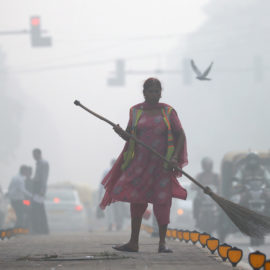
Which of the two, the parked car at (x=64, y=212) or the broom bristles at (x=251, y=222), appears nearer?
the broom bristles at (x=251, y=222)

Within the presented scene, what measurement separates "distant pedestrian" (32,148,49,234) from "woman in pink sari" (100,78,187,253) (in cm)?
1074

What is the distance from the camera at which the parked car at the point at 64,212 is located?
2884 cm

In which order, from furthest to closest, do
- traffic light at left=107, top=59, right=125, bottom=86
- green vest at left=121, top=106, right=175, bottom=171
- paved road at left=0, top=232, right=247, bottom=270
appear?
traffic light at left=107, top=59, right=125, bottom=86, green vest at left=121, top=106, right=175, bottom=171, paved road at left=0, top=232, right=247, bottom=270

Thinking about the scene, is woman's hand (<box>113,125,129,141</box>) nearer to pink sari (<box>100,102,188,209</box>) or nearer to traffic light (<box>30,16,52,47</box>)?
→ pink sari (<box>100,102,188,209</box>)

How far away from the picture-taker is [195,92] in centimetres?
14250

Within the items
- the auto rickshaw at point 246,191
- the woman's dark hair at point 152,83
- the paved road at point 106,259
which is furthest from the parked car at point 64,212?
the woman's dark hair at point 152,83

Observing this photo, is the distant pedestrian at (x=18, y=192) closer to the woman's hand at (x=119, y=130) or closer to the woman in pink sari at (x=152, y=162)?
the woman in pink sari at (x=152, y=162)

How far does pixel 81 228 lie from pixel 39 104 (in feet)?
438

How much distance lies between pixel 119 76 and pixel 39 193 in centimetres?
1933

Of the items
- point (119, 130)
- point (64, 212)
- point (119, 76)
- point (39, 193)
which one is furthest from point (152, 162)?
point (119, 76)

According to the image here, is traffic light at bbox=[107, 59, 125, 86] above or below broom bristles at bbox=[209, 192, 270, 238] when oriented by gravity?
above

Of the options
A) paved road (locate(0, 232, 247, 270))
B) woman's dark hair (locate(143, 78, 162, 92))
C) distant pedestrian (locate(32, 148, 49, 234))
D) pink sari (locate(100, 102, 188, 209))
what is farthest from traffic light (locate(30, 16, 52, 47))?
pink sari (locate(100, 102, 188, 209))

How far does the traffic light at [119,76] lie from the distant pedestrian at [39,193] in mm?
17800

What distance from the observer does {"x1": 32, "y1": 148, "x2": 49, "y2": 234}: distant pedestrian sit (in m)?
21.1
